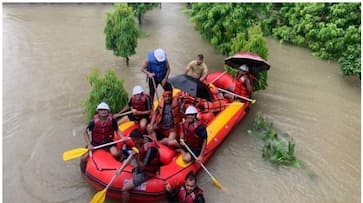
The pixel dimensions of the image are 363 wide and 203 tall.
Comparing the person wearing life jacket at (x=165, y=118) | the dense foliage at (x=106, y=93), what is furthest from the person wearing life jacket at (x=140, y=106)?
the dense foliage at (x=106, y=93)

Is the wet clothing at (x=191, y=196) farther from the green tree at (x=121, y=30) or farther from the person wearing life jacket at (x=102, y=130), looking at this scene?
the green tree at (x=121, y=30)

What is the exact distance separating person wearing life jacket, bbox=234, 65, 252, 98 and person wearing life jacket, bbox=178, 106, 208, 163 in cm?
198

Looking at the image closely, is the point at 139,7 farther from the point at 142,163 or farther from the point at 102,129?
the point at 142,163

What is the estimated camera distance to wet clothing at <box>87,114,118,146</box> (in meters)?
5.17

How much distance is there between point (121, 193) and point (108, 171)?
305 millimetres

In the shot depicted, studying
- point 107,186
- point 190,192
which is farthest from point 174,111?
point 107,186

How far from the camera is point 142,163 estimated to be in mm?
4770

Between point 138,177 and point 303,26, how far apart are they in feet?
24.9

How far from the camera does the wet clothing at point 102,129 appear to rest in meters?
5.17

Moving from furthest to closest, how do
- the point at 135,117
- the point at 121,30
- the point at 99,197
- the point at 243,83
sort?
1. the point at 121,30
2. the point at 243,83
3. the point at 135,117
4. the point at 99,197

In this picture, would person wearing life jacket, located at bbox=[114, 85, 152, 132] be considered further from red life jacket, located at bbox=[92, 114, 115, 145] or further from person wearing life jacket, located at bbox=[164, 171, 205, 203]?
person wearing life jacket, located at bbox=[164, 171, 205, 203]

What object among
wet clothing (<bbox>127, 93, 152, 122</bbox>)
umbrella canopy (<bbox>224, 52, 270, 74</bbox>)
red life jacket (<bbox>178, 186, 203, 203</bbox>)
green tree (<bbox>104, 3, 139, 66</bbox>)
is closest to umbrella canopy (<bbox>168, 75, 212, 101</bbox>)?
wet clothing (<bbox>127, 93, 152, 122</bbox>)

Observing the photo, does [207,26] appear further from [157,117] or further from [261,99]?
[157,117]

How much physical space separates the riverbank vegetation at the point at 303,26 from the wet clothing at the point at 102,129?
144 inches
